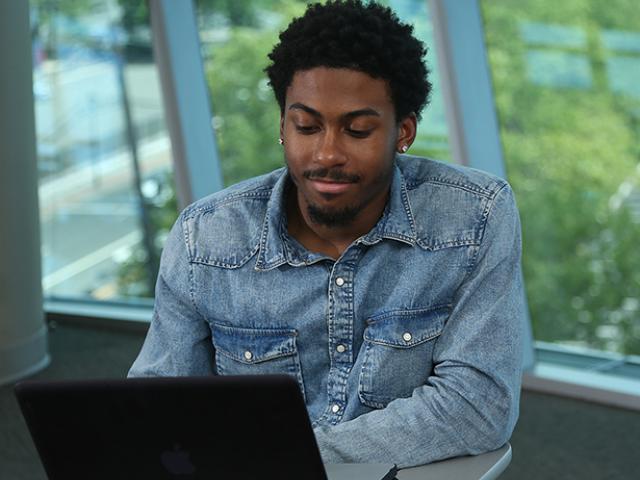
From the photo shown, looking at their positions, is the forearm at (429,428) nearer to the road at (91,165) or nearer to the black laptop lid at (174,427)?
the black laptop lid at (174,427)

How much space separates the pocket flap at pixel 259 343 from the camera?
1807mm

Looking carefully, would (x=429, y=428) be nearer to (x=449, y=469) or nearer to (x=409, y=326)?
(x=449, y=469)

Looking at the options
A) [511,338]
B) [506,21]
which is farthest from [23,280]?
[511,338]

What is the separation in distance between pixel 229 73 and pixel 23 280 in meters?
1.28

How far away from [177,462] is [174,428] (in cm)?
5

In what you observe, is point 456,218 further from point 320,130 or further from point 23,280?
point 23,280

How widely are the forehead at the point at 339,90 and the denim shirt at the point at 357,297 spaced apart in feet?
0.61

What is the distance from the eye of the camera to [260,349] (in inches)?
71.1

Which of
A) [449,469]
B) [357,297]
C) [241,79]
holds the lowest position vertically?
[449,469]

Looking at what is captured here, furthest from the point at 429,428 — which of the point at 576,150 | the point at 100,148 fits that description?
the point at 100,148

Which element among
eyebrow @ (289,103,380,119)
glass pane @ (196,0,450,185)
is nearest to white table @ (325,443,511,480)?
eyebrow @ (289,103,380,119)

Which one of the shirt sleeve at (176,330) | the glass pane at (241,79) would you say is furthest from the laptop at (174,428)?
the glass pane at (241,79)

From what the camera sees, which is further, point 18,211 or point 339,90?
point 18,211

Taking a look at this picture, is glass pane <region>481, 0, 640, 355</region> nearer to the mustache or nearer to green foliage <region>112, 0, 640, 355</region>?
green foliage <region>112, 0, 640, 355</region>
